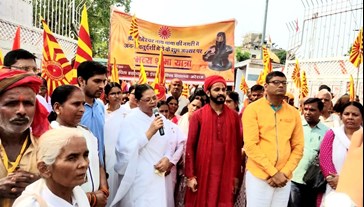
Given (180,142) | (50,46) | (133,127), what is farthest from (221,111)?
(50,46)

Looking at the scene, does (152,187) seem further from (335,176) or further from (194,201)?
(335,176)

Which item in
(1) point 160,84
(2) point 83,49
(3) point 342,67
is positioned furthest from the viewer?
(3) point 342,67

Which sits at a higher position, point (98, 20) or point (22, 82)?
point (98, 20)

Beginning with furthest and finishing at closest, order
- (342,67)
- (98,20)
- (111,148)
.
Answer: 1. (98,20)
2. (342,67)
3. (111,148)

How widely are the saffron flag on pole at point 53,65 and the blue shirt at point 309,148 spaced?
9.33ft

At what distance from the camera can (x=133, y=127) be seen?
4.05 metres

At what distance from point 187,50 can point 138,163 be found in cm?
583

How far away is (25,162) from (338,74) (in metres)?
12.1

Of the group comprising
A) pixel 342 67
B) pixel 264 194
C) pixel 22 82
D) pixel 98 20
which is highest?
pixel 98 20

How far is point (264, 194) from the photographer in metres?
4.00

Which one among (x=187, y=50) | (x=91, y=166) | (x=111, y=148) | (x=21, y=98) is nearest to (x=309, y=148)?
(x=111, y=148)

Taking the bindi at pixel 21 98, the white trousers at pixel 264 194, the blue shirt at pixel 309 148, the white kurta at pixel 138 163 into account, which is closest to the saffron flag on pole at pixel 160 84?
the white kurta at pixel 138 163

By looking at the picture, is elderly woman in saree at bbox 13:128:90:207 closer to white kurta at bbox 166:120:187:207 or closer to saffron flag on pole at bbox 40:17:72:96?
white kurta at bbox 166:120:187:207

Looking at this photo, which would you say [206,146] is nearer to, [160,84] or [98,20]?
[160,84]
